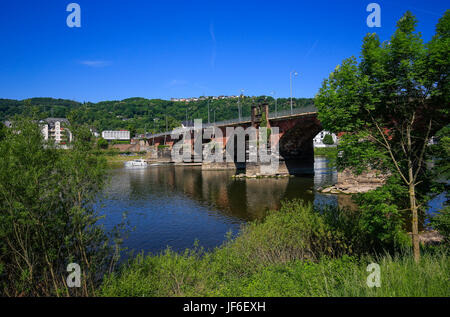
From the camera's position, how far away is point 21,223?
795 centimetres

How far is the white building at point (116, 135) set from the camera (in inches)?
5330

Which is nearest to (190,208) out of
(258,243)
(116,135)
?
(258,243)

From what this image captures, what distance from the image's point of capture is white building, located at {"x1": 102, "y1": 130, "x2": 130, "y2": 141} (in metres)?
135

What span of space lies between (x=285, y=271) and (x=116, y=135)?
14315 cm

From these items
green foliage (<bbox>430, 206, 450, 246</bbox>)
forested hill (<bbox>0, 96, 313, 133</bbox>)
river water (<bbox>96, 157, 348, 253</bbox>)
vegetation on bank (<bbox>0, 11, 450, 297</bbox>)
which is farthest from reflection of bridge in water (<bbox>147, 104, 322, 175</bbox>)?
green foliage (<bbox>430, 206, 450, 246</bbox>)

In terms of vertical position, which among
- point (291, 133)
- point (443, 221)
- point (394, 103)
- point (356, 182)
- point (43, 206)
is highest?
point (291, 133)

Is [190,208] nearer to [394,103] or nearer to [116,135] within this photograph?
[394,103]

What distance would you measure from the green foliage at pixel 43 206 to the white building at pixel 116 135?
136 meters

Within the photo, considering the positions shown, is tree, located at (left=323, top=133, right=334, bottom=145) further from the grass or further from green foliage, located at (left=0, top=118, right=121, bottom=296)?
green foliage, located at (left=0, top=118, right=121, bottom=296)

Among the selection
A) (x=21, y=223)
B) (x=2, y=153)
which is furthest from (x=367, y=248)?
(x=2, y=153)

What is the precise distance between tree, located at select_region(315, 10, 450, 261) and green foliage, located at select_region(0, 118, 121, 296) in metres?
8.37

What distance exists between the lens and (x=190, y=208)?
2472cm

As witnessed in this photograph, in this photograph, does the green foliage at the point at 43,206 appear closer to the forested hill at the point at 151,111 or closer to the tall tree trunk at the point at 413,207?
the forested hill at the point at 151,111
